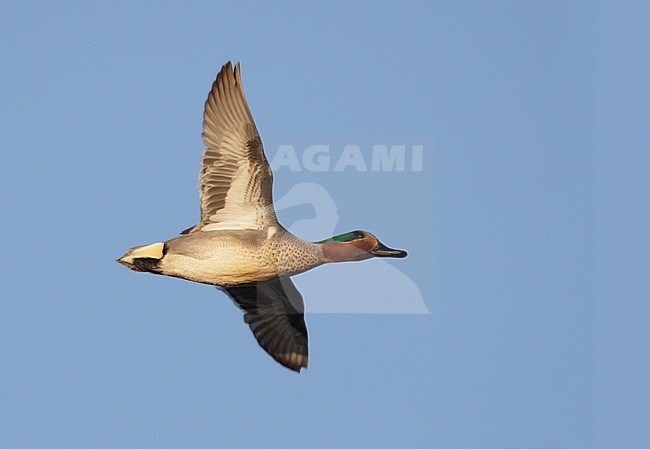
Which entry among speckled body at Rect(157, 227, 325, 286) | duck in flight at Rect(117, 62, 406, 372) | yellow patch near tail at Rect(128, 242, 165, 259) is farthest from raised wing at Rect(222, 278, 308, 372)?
yellow patch near tail at Rect(128, 242, 165, 259)

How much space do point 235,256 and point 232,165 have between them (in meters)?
0.71

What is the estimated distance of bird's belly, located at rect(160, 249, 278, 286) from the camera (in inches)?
394

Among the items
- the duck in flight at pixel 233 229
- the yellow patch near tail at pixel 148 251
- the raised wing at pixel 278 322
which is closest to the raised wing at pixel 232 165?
the duck in flight at pixel 233 229

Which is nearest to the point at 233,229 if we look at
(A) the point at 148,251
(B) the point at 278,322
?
(A) the point at 148,251

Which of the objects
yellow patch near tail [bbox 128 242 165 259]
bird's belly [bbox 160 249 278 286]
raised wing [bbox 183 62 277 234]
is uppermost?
raised wing [bbox 183 62 277 234]

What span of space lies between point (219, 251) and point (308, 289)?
1.42 meters

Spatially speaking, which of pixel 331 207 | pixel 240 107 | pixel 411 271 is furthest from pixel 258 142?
pixel 411 271

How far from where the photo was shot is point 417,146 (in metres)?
11.1

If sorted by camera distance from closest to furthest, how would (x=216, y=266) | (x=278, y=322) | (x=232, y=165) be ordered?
(x=216, y=266), (x=232, y=165), (x=278, y=322)

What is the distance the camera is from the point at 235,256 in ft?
32.9

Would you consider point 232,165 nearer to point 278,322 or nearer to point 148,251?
point 148,251

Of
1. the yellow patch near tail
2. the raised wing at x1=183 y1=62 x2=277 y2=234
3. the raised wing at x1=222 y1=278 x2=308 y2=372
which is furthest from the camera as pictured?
the raised wing at x1=222 y1=278 x2=308 y2=372

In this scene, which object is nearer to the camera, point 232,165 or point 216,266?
point 216,266

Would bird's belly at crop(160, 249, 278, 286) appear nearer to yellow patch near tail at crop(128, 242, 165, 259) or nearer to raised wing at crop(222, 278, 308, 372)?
yellow patch near tail at crop(128, 242, 165, 259)
